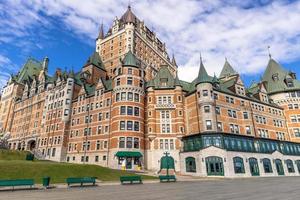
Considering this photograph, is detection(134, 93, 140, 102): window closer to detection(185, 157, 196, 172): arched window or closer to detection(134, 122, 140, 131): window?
detection(134, 122, 140, 131): window

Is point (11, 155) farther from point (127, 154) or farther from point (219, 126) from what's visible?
point (219, 126)

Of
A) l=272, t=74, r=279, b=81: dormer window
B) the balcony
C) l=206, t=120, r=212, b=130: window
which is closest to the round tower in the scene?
the balcony

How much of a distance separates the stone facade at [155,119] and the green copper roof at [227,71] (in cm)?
1210

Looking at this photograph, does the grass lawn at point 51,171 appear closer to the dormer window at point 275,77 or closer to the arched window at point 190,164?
the arched window at point 190,164

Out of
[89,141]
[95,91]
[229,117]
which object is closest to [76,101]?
[95,91]

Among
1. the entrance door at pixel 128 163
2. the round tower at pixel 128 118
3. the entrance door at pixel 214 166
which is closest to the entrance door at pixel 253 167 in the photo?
the entrance door at pixel 214 166

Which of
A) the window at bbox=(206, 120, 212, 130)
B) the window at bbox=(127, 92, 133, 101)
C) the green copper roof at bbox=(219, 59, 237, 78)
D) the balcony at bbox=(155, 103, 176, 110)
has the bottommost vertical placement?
the window at bbox=(206, 120, 212, 130)

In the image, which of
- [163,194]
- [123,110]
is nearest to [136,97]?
[123,110]

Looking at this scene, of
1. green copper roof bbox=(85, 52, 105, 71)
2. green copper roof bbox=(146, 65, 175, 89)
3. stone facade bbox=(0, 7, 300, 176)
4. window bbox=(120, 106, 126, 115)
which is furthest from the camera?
green copper roof bbox=(85, 52, 105, 71)

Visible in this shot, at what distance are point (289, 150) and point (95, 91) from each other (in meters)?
48.4

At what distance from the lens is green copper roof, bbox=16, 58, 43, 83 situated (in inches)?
3346

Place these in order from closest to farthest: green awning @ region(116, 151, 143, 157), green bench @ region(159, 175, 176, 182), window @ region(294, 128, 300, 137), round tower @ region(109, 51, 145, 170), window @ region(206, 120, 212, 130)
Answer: green bench @ region(159, 175, 176, 182)
green awning @ region(116, 151, 143, 157)
round tower @ region(109, 51, 145, 170)
window @ region(206, 120, 212, 130)
window @ region(294, 128, 300, 137)

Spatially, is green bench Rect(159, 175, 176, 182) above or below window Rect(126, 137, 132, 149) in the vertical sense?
below

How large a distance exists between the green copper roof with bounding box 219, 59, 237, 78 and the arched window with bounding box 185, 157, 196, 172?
46.2 metres
